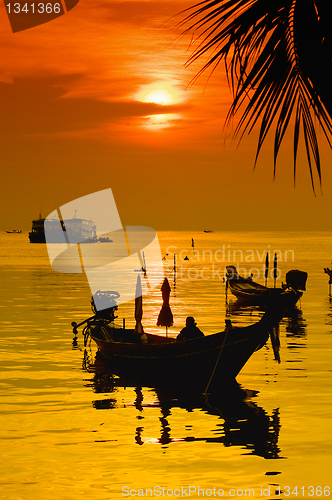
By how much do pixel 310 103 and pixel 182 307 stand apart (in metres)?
40.5

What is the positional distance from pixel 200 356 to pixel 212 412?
2.57 meters

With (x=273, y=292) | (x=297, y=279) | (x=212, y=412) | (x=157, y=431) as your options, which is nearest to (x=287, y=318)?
(x=273, y=292)

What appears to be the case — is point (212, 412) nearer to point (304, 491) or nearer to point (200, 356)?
point (200, 356)

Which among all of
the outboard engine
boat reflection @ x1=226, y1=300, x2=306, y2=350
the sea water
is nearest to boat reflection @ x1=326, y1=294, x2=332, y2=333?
boat reflection @ x1=226, y1=300, x2=306, y2=350

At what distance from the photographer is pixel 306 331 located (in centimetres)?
3381

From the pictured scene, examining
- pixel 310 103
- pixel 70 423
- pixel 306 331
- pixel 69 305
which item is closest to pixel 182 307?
pixel 69 305

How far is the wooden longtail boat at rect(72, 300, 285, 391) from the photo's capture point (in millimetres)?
18625

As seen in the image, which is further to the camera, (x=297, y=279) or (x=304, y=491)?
(x=297, y=279)

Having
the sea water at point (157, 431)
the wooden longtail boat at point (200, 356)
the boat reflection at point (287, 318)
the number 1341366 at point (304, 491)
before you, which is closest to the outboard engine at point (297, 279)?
the boat reflection at point (287, 318)

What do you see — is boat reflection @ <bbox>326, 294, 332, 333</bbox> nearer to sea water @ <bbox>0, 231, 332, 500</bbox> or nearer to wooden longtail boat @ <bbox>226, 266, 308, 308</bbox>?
wooden longtail boat @ <bbox>226, 266, 308, 308</bbox>

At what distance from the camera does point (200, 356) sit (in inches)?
749

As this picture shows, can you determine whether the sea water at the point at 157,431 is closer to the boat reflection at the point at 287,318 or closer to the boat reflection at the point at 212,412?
the boat reflection at the point at 212,412

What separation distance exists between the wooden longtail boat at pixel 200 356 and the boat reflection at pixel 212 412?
0.49 metres

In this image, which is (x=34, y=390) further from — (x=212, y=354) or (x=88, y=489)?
(x=88, y=489)
